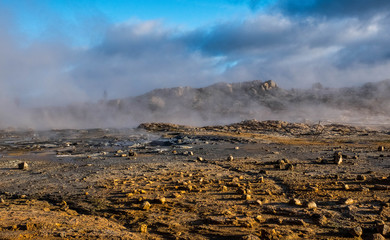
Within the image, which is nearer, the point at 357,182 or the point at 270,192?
the point at 270,192

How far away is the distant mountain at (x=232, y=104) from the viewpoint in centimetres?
5578

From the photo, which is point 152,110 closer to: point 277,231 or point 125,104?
point 125,104

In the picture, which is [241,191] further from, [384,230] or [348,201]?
[384,230]

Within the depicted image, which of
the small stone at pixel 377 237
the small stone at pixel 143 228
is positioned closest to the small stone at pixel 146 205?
the small stone at pixel 143 228

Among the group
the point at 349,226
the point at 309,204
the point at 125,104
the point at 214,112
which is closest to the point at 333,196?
the point at 309,204

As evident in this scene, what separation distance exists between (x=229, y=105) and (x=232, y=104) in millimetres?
713

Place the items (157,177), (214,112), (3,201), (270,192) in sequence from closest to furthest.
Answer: (3,201)
(270,192)
(157,177)
(214,112)

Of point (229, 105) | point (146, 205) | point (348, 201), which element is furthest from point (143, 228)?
point (229, 105)

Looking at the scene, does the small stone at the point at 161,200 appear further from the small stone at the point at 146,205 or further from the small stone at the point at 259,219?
the small stone at the point at 259,219

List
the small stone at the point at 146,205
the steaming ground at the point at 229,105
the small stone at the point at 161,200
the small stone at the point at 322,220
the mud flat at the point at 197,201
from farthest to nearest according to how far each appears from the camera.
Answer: the steaming ground at the point at 229,105
the small stone at the point at 161,200
the small stone at the point at 146,205
the small stone at the point at 322,220
the mud flat at the point at 197,201

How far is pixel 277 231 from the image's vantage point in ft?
11.5

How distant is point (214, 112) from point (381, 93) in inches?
1433

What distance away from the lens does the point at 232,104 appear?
2601 inches

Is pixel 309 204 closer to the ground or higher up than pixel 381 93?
closer to the ground
